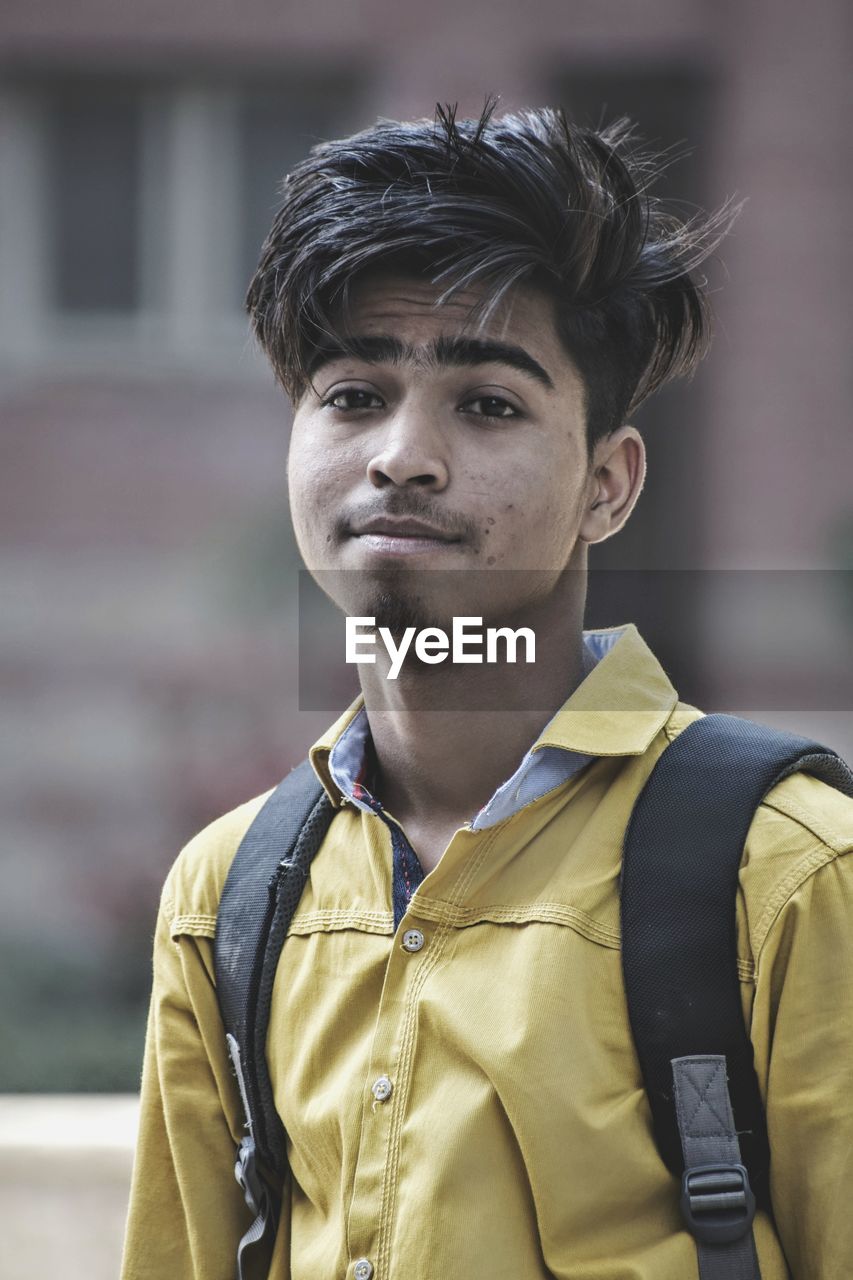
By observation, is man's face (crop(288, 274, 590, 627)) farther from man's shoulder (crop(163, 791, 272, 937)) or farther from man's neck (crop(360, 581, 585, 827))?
man's shoulder (crop(163, 791, 272, 937))

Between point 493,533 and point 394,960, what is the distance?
544mm

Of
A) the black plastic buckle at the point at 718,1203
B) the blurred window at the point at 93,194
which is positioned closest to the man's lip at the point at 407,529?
the black plastic buckle at the point at 718,1203

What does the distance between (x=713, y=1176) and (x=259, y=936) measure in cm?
66

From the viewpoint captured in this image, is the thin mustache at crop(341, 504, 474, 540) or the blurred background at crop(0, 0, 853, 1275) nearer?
the thin mustache at crop(341, 504, 474, 540)

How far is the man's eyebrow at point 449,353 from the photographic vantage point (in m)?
1.88

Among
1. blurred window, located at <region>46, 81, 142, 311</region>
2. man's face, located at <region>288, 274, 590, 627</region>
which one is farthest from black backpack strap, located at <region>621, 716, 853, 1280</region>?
blurred window, located at <region>46, 81, 142, 311</region>

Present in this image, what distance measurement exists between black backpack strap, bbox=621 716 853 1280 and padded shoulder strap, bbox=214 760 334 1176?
499 millimetres

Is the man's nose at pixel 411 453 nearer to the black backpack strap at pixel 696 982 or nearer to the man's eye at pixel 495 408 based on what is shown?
the man's eye at pixel 495 408

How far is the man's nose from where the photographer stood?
1833mm

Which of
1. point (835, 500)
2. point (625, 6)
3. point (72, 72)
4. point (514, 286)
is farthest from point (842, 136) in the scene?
point (514, 286)

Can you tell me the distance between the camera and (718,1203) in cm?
165

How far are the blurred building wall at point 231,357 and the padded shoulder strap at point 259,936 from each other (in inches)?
168

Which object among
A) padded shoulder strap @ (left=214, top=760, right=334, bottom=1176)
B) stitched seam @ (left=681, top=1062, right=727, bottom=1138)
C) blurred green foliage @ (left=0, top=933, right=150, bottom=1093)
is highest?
padded shoulder strap @ (left=214, top=760, right=334, bottom=1176)

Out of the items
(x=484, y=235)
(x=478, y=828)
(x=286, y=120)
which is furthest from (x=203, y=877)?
(x=286, y=120)
